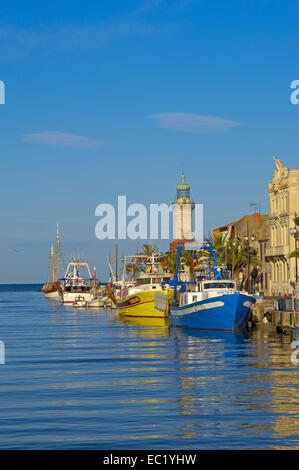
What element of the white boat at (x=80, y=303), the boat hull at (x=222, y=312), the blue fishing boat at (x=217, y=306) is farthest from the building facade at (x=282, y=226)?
the white boat at (x=80, y=303)

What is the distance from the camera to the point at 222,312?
7719cm

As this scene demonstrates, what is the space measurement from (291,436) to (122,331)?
5730 centimetres

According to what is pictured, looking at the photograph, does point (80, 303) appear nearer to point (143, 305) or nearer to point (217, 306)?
point (143, 305)

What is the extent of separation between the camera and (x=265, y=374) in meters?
43.1

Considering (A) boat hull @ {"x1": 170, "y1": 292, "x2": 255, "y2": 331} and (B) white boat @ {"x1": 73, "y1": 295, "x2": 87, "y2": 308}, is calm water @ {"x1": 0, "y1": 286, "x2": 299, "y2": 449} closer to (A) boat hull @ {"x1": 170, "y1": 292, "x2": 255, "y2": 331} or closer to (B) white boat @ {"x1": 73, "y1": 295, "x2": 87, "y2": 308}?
(A) boat hull @ {"x1": 170, "y1": 292, "x2": 255, "y2": 331}

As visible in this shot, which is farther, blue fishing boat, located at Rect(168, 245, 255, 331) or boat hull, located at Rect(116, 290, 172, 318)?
boat hull, located at Rect(116, 290, 172, 318)

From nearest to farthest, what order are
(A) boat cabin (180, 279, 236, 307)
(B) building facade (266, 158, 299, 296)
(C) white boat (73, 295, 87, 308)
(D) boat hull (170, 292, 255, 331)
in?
1. (D) boat hull (170, 292, 255, 331)
2. (A) boat cabin (180, 279, 236, 307)
3. (B) building facade (266, 158, 299, 296)
4. (C) white boat (73, 295, 87, 308)

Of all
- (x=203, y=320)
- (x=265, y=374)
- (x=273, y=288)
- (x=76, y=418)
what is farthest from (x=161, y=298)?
(x=76, y=418)

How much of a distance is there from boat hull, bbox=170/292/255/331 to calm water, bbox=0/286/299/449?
11065 mm

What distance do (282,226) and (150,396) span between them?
7817 centimetres

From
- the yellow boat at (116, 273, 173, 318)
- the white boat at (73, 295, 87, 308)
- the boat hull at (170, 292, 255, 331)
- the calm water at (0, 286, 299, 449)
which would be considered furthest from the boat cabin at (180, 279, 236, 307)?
the white boat at (73, 295, 87, 308)

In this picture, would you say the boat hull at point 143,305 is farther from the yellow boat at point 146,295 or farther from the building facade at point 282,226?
the building facade at point 282,226

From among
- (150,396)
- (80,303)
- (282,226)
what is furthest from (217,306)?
(80,303)

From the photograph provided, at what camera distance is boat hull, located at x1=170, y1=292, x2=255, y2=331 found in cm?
7612
